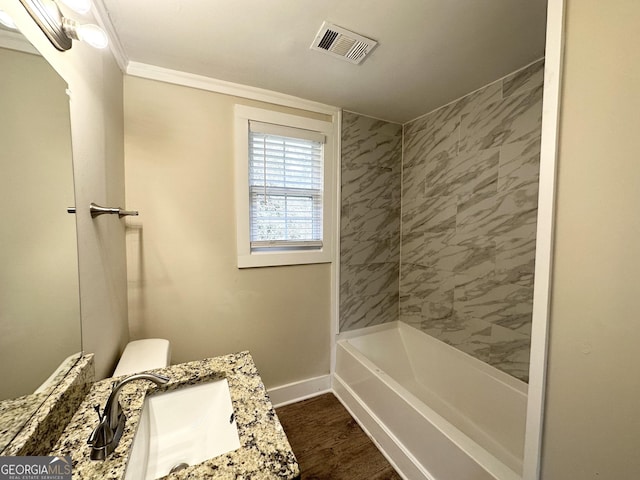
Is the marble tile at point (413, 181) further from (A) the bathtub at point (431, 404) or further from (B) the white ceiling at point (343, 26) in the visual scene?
(A) the bathtub at point (431, 404)

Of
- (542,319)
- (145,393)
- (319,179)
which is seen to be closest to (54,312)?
(145,393)

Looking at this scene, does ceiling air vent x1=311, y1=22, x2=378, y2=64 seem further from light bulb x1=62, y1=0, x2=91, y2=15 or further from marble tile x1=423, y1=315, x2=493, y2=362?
marble tile x1=423, y1=315, x2=493, y2=362

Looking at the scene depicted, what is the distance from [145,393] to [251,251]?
104 centimetres

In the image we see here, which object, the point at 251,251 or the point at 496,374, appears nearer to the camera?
the point at 496,374

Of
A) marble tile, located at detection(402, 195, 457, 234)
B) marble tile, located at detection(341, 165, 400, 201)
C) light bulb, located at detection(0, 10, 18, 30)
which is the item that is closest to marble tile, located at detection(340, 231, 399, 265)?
marble tile, located at detection(402, 195, 457, 234)

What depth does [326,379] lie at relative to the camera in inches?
81.4

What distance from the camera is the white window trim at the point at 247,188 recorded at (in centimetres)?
166

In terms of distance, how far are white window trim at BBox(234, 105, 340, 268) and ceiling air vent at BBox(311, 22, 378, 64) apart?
1.94 ft

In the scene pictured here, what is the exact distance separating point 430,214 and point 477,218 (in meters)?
0.40

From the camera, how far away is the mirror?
1.70ft

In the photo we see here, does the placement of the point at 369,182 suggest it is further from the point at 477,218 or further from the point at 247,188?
the point at 247,188

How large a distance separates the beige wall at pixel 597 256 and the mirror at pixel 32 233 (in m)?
1.42

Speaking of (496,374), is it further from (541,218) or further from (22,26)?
(22,26)

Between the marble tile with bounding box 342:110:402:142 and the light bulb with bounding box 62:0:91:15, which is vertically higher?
→ the marble tile with bounding box 342:110:402:142
